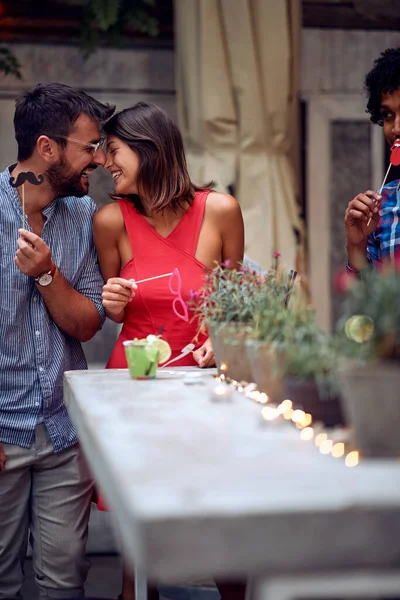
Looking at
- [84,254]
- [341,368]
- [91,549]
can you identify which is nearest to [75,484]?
[84,254]

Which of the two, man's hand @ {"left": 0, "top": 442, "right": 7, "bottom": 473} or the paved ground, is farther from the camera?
the paved ground

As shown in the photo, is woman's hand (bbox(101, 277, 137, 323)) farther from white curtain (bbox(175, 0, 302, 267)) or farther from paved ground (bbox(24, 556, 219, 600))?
white curtain (bbox(175, 0, 302, 267))

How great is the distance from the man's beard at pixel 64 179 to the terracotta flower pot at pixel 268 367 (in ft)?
3.90

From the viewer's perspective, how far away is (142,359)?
2.05 m

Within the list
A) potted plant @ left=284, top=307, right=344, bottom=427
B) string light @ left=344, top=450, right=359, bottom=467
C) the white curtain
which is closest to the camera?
string light @ left=344, top=450, right=359, bottom=467

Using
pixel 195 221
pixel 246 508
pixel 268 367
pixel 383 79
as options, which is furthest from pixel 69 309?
pixel 246 508

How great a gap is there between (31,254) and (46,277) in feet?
0.44

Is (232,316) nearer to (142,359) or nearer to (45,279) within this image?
(142,359)

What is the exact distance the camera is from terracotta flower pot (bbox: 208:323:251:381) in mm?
1932

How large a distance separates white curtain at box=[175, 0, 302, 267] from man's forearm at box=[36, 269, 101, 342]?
5.20ft

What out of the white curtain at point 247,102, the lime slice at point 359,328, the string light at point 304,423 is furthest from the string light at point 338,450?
the white curtain at point 247,102

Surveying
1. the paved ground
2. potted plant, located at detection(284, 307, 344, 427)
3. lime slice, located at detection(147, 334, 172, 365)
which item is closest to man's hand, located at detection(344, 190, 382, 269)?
lime slice, located at detection(147, 334, 172, 365)

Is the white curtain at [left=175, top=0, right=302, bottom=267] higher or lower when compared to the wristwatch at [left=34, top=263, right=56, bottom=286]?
higher

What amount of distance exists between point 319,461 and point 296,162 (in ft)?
11.7
